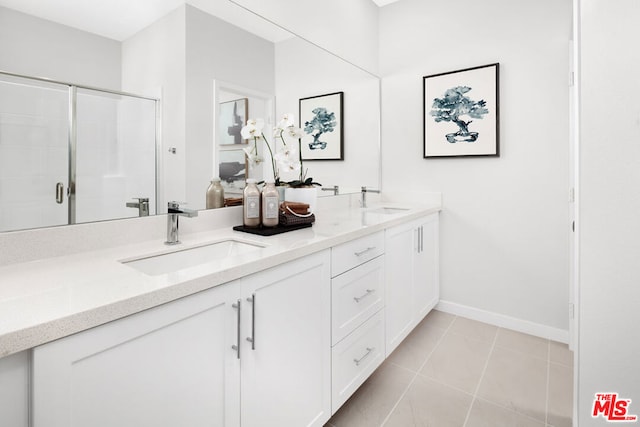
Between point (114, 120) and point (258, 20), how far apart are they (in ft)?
3.37

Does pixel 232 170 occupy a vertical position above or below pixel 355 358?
above

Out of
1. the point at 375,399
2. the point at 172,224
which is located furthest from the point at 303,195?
the point at 375,399

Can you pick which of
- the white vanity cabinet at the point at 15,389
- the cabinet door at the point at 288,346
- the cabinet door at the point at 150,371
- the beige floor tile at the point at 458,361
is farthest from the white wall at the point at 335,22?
the beige floor tile at the point at 458,361

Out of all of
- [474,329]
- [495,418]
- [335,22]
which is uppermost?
[335,22]

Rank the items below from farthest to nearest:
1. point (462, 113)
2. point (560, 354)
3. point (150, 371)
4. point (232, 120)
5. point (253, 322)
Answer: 1. point (462, 113)
2. point (560, 354)
3. point (232, 120)
4. point (253, 322)
5. point (150, 371)

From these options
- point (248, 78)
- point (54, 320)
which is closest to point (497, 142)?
point (248, 78)

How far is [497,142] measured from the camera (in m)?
2.45

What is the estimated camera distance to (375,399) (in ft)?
5.74

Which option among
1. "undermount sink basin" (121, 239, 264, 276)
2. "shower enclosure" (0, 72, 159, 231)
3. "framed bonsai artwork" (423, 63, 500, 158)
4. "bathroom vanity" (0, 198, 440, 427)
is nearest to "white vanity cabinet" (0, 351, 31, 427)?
"bathroom vanity" (0, 198, 440, 427)

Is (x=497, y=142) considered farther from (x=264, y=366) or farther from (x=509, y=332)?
(x=264, y=366)

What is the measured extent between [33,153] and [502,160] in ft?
8.64

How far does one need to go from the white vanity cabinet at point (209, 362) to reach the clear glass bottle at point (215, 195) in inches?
23.8

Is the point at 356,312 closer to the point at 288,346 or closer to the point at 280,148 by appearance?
the point at 288,346

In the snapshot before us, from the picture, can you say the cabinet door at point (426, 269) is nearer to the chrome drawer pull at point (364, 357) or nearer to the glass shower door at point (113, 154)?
the chrome drawer pull at point (364, 357)
